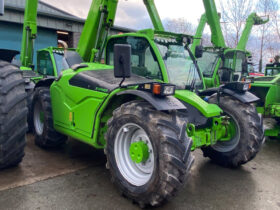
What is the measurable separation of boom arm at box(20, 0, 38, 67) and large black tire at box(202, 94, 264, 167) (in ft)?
16.8

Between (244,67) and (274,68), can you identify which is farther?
(244,67)

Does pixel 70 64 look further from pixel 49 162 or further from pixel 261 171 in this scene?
pixel 261 171

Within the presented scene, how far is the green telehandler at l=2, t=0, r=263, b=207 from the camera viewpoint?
2.81 metres

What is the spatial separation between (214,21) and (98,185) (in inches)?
267

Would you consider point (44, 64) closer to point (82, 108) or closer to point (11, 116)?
point (82, 108)

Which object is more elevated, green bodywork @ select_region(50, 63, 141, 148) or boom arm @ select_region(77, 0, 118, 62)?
boom arm @ select_region(77, 0, 118, 62)

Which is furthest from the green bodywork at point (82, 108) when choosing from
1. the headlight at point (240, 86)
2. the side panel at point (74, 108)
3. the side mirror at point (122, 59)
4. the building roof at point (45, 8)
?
the building roof at point (45, 8)

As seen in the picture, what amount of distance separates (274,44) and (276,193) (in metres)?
21.2

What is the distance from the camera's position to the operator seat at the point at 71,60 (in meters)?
4.77

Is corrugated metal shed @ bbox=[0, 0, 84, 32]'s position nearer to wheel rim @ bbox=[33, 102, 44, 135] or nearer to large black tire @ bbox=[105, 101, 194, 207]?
wheel rim @ bbox=[33, 102, 44, 135]

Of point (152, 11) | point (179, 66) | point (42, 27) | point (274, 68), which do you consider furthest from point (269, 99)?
→ point (42, 27)

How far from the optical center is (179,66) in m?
4.02

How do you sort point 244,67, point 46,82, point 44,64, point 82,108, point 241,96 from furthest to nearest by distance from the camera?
point 244,67
point 44,64
point 46,82
point 241,96
point 82,108

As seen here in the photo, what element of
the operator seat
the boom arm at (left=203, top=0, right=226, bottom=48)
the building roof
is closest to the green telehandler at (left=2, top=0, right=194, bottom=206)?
the operator seat
